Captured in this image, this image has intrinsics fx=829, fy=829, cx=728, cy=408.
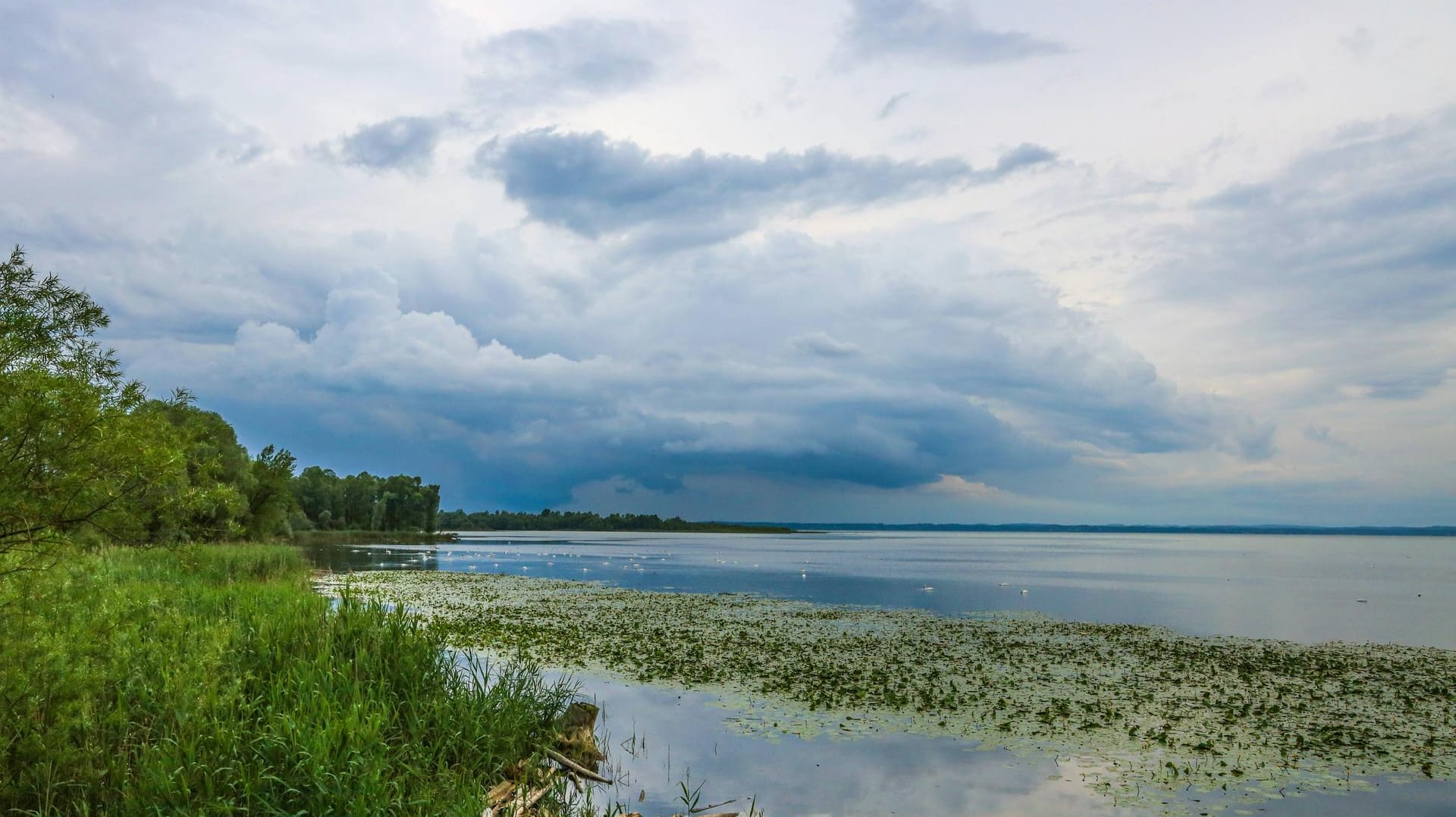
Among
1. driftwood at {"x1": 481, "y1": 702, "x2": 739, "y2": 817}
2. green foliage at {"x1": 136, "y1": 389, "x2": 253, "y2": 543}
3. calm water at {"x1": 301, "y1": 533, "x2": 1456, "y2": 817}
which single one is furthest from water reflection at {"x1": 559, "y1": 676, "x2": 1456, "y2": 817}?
green foliage at {"x1": 136, "y1": 389, "x2": 253, "y2": 543}

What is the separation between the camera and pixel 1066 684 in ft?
58.0

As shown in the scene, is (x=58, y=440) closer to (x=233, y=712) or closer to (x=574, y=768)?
(x=233, y=712)

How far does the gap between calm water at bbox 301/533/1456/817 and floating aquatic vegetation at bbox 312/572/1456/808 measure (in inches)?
31.8

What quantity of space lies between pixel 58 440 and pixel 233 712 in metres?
3.28

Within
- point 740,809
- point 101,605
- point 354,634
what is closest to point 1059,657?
point 740,809

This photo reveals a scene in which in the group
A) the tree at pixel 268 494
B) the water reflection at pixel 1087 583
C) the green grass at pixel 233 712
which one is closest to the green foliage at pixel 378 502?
the water reflection at pixel 1087 583

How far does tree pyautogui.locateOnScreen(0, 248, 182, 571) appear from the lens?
761cm

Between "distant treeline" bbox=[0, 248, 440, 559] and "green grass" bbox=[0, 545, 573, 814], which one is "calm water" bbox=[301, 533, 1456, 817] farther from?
"distant treeline" bbox=[0, 248, 440, 559]

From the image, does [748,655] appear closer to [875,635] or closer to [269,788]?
[875,635]

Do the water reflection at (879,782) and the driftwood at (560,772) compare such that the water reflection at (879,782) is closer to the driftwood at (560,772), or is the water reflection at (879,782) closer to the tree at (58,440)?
the driftwood at (560,772)

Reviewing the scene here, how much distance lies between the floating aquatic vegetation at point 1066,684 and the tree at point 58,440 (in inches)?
263

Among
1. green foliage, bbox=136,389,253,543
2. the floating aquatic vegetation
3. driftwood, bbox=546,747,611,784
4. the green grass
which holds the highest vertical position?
green foliage, bbox=136,389,253,543

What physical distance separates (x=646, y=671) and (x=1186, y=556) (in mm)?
95272

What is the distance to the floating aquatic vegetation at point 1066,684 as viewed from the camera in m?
12.6
